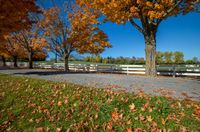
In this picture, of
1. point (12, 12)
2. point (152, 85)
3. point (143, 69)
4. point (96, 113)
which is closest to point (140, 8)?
point (152, 85)

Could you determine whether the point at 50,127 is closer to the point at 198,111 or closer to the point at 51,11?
the point at 198,111

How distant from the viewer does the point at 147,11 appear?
1348cm

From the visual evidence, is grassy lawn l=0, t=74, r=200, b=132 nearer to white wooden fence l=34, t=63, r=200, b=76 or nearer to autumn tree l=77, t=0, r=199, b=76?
autumn tree l=77, t=0, r=199, b=76

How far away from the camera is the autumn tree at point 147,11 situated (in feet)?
41.3

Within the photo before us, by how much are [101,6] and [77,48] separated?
12.7 metres

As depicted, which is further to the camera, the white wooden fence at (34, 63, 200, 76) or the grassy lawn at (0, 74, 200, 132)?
the white wooden fence at (34, 63, 200, 76)

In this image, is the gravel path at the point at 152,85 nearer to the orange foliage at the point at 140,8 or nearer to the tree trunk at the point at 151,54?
the tree trunk at the point at 151,54

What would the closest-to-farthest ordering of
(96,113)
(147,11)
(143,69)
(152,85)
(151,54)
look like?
(96,113) → (152,85) → (147,11) → (151,54) → (143,69)

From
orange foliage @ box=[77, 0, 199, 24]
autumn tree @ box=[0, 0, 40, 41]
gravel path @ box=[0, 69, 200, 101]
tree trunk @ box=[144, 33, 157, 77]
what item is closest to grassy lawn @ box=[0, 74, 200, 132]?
gravel path @ box=[0, 69, 200, 101]

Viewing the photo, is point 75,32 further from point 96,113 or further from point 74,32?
point 96,113

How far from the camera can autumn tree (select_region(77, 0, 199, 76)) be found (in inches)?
496

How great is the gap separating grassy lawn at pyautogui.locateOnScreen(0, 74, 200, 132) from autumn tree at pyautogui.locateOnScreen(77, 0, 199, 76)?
7727mm

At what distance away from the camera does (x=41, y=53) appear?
34.8 metres

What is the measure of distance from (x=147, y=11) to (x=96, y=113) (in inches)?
397
